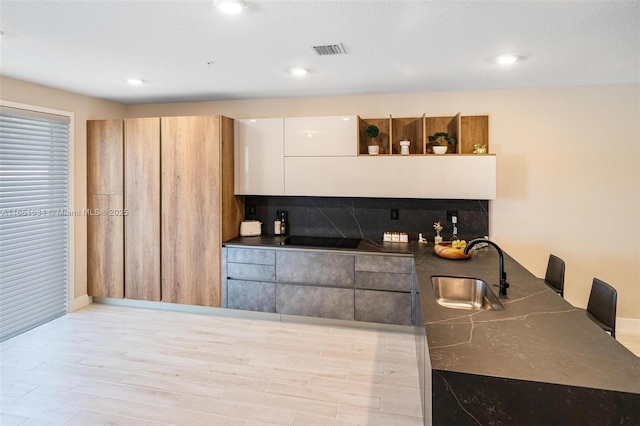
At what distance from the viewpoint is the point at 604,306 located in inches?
89.3

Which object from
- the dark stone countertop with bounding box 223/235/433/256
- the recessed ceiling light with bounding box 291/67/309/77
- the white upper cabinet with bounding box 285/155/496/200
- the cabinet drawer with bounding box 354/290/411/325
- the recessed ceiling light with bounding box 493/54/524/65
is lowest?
the cabinet drawer with bounding box 354/290/411/325

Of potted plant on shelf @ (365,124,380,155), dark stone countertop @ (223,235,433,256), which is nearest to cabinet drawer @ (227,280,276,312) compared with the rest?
dark stone countertop @ (223,235,433,256)

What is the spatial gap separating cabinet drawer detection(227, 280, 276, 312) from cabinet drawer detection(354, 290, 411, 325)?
884mm

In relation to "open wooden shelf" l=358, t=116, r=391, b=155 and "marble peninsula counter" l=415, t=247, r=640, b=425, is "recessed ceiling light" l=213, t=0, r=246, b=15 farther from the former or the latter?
"open wooden shelf" l=358, t=116, r=391, b=155

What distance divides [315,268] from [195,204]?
1.44 metres

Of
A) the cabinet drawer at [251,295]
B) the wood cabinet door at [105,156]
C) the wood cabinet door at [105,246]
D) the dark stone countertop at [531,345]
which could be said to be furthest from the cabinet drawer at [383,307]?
the wood cabinet door at [105,156]

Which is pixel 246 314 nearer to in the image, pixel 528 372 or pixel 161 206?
pixel 161 206

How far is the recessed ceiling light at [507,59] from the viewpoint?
2.72 meters

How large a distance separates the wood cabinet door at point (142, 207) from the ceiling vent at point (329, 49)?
2157 millimetres

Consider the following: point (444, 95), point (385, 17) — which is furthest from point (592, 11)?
point (444, 95)

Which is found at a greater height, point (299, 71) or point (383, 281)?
point (299, 71)

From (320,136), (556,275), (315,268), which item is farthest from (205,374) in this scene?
(556,275)

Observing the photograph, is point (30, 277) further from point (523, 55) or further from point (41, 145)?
point (523, 55)

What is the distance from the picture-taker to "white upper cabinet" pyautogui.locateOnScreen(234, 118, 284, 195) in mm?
3900
